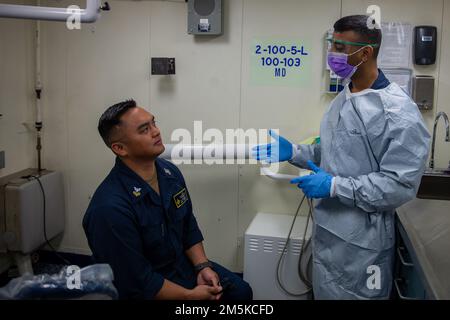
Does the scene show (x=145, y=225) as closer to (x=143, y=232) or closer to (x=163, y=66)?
(x=143, y=232)

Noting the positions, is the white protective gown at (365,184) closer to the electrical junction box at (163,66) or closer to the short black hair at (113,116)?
the short black hair at (113,116)

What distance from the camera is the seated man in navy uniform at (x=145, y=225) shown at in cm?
159

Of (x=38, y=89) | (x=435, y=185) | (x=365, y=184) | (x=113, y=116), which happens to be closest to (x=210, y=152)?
(x=113, y=116)

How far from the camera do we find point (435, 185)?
229cm

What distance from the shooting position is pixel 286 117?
2.68 m

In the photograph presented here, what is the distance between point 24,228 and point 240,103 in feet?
4.87

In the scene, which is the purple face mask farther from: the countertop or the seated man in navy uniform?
the seated man in navy uniform

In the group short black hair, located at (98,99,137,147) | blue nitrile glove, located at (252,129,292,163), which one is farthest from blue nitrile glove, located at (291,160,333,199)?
short black hair, located at (98,99,137,147)

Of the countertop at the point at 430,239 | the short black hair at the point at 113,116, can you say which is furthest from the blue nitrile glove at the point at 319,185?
the short black hair at the point at 113,116

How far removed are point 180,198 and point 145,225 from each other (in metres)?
0.24

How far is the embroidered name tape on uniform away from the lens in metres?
1.86

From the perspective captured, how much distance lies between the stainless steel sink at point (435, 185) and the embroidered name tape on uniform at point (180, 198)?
1.18 meters

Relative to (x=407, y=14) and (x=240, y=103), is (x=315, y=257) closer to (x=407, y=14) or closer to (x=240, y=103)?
(x=240, y=103)
